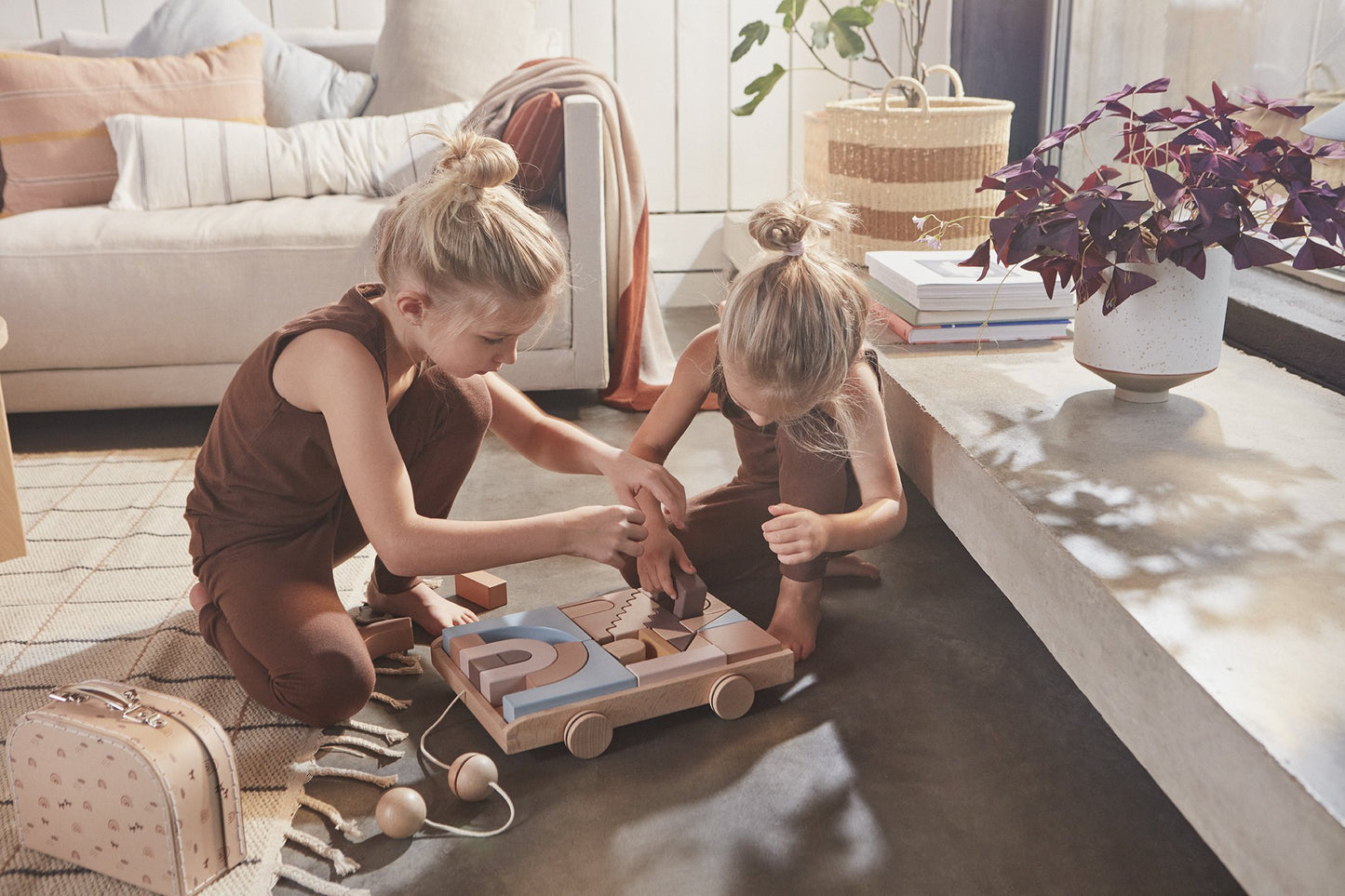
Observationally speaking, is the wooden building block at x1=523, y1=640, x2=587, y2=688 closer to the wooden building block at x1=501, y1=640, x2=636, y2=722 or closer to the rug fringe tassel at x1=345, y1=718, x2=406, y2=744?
the wooden building block at x1=501, y1=640, x2=636, y2=722

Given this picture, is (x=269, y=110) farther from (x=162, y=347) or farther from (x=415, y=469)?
(x=415, y=469)

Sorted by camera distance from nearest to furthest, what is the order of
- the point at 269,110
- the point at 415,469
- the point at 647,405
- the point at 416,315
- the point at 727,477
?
the point at 416,315 → the point at 415,469 → the point at 727,477 → the point at 647,405 → the point at 269,110

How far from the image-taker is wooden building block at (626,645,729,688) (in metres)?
1.18

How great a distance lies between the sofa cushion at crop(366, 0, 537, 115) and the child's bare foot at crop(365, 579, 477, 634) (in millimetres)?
1517

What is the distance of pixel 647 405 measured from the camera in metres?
2.27

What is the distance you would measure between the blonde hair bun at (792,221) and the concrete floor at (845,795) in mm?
490

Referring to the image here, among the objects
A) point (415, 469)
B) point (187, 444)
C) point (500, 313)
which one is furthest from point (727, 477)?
point (187, 444)

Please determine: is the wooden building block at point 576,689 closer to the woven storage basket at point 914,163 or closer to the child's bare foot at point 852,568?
the child's bare foot at point 852,568

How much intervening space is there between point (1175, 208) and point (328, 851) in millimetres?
1095

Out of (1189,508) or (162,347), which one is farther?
(162,347)

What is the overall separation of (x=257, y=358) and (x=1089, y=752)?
3.21ft

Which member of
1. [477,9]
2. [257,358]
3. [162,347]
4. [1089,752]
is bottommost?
[1089,752]

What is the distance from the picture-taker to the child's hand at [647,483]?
133 cm

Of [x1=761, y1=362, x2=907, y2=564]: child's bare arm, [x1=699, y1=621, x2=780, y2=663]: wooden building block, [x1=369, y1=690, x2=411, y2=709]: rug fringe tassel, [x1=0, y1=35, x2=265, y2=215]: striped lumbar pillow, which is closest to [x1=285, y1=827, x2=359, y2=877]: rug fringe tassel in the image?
[x1=369, y1=690, x2=411, y2=709]: rug fringe tassel
